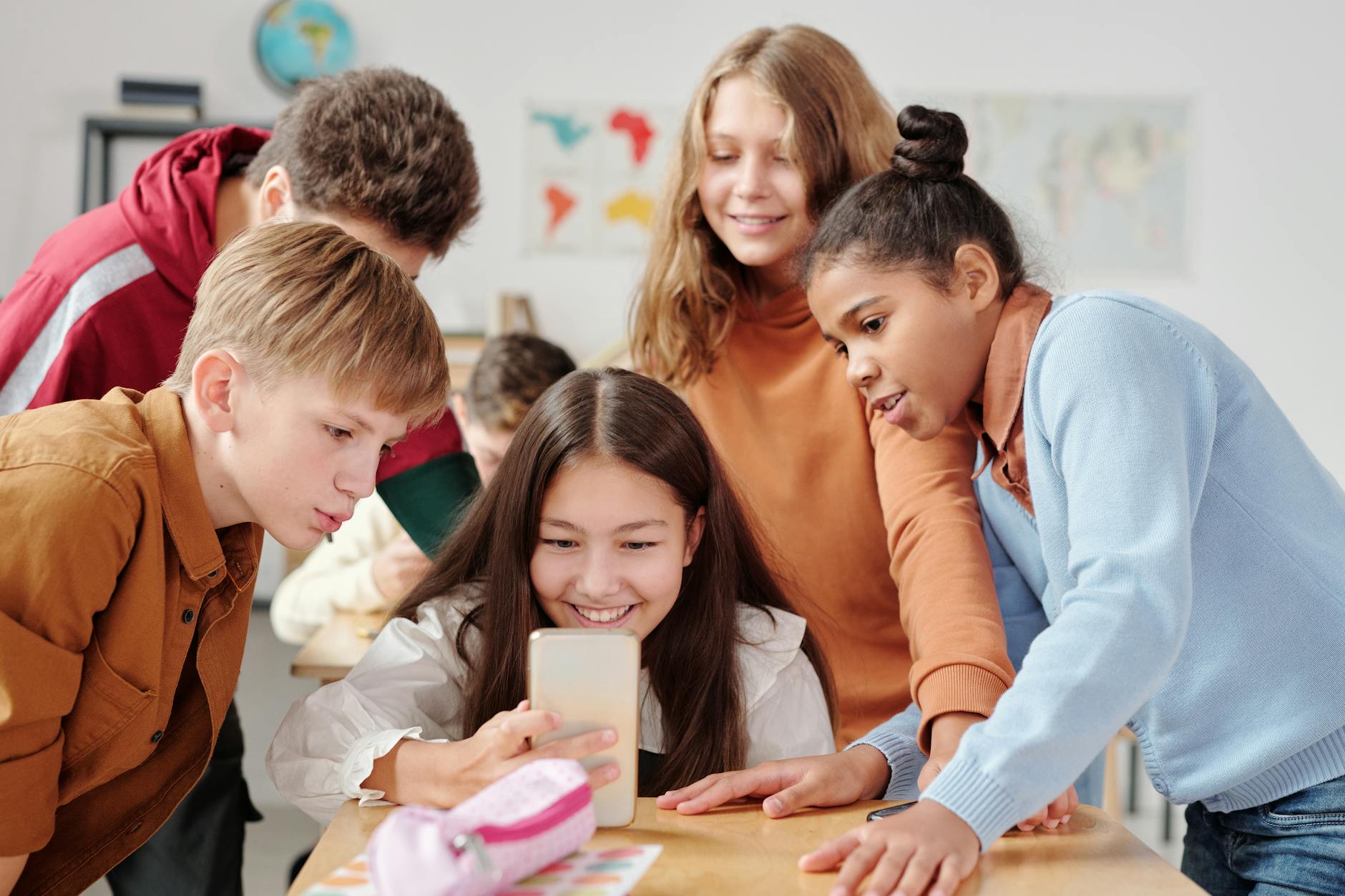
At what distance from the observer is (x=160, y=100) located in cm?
341

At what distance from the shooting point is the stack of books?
3404 millimetres

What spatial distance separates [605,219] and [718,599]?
250 cm

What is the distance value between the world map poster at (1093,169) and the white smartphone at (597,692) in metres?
3.02

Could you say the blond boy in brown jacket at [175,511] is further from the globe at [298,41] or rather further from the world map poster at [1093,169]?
the world map poster at [1093,169]

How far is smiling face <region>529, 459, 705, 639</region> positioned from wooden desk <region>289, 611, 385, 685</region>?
1.73 ft

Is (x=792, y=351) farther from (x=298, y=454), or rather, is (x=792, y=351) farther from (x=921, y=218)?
(x=298, y=454)

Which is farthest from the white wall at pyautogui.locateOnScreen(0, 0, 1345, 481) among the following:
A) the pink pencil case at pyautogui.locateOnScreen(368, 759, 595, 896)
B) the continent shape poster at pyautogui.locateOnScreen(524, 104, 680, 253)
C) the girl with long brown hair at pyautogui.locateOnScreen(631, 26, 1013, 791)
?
the pink pencil case at pyautogui.locateOnScreen(368, 759, 595, 896)

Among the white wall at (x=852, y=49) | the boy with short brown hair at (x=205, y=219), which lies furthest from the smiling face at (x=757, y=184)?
the white wall at (x=852, y=49)

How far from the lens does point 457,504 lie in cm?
169

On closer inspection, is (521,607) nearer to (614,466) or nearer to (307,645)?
(614,466)

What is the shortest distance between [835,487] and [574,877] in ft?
2.52

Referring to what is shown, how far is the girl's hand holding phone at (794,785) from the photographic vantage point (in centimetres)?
97

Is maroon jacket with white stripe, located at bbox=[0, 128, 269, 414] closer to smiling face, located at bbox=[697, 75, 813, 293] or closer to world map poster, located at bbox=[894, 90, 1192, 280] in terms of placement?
smiling face, located at bbox=[697, 75, 813, 293]

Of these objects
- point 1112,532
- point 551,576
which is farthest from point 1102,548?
point 551,576
